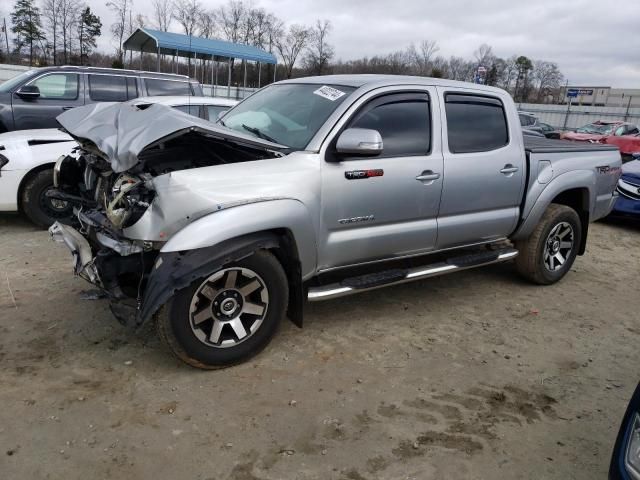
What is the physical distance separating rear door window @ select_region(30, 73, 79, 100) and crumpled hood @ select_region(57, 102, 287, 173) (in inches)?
224

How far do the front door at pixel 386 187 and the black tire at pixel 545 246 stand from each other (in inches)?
54.6

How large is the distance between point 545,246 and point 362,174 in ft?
8.20

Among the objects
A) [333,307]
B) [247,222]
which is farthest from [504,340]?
[247,222]

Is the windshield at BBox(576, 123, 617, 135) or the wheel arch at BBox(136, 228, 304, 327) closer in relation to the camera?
the wheel arch at BBox(136, 228, 304, 327)

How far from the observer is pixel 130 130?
10.5 feet

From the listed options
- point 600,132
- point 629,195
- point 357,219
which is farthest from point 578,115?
point 357,219

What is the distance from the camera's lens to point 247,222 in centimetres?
310

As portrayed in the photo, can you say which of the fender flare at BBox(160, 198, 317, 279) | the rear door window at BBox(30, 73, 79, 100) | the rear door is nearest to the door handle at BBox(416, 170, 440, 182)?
the rear door

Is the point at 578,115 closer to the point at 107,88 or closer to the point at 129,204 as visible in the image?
the point at 107,88

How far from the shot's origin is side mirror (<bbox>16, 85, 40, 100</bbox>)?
836 cm

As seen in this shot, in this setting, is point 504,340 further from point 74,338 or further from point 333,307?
point 74,338

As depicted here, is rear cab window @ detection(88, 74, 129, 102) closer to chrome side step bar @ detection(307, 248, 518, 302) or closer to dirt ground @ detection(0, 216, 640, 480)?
dirt ground @ detection(0, 216, 640, 480)

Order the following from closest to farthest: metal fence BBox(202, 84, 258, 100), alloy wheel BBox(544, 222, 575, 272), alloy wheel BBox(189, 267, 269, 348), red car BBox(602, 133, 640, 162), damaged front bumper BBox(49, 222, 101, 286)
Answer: alloy wheel BBox(189, 267, 269, 348) < damaged front bumper BBox(49, 222, 101, 286) < alloy wheel BBox(544, 222, 575, 272) < red car BBox(602, 133, 640, 162) < metal fence BBox(202, 84, 258, 100)

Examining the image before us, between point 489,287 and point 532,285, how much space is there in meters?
0.48
